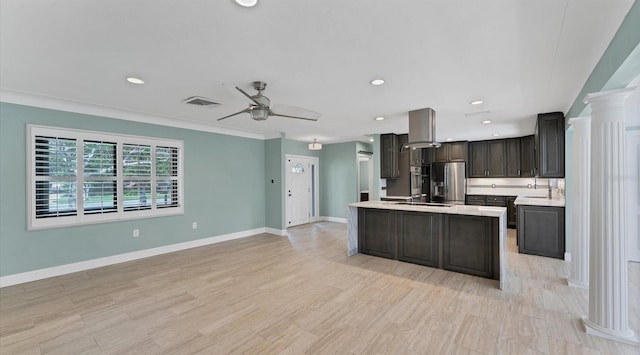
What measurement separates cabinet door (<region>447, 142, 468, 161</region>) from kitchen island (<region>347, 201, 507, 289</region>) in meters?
3.98

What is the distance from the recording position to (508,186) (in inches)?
302

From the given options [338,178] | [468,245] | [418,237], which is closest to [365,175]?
[338,178]

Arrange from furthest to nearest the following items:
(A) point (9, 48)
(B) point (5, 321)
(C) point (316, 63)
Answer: (B) point (5, 321) < (C) point (316, 63) < (A) point (9, 48)

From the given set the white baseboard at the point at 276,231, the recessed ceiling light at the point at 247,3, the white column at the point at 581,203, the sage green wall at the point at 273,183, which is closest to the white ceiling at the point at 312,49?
the recessed ceiling light at the point at 247,3

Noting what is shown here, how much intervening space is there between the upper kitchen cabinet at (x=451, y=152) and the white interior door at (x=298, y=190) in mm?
3805

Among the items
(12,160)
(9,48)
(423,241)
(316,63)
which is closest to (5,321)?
(12,160)

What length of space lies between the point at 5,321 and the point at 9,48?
263cm

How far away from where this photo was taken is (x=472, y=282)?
3602 millimetres

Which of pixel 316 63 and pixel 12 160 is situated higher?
pixel 316 63

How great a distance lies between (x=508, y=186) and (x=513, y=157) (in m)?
0.96

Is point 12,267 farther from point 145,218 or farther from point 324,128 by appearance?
point 324,128

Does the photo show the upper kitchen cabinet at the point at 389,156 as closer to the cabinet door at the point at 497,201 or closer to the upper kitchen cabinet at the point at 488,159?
the upper kitchen cabinet at the point at 488,159

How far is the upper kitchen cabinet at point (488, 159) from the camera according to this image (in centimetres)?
729

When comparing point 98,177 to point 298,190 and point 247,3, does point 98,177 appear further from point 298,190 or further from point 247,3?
point 298,190
